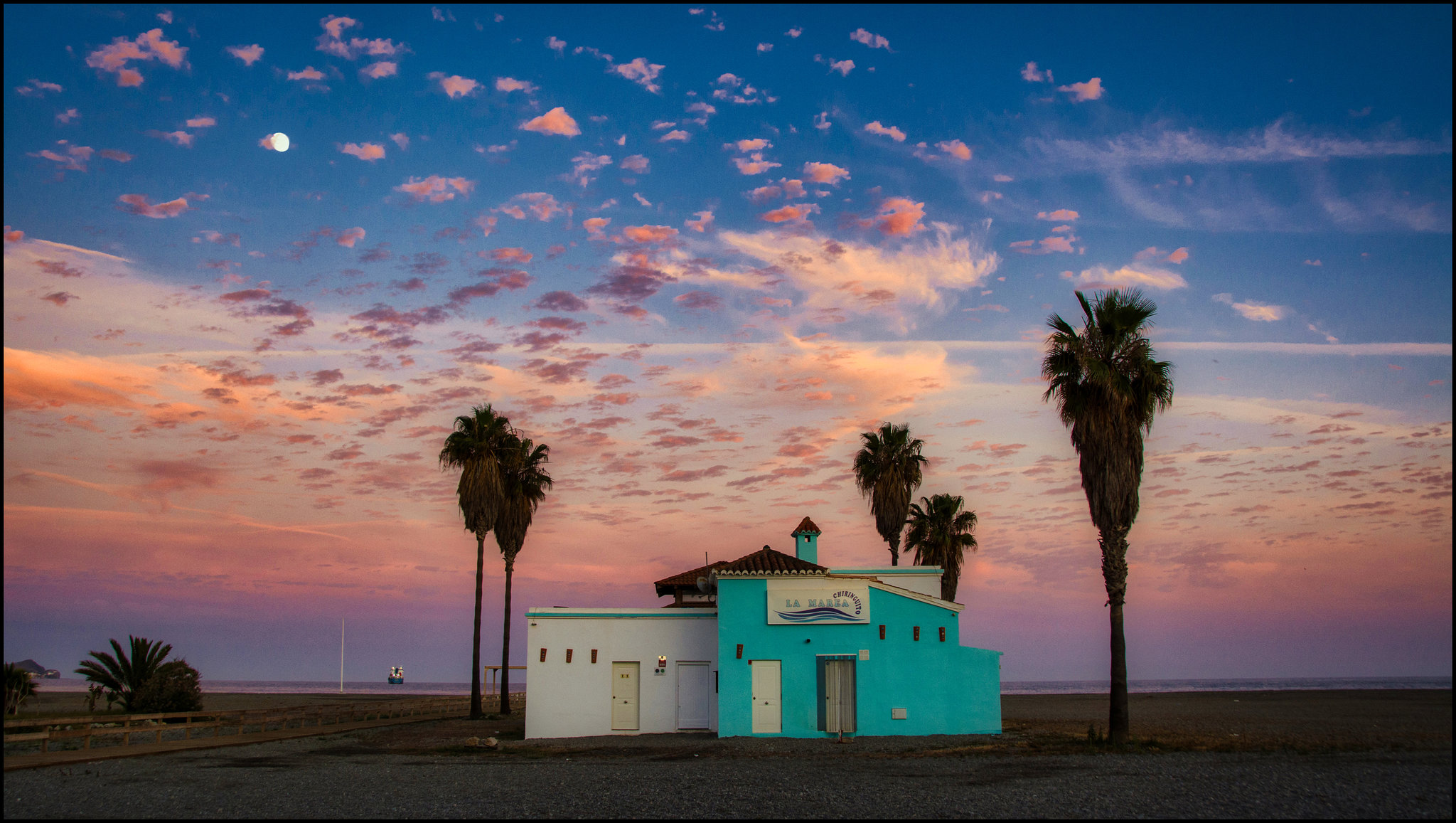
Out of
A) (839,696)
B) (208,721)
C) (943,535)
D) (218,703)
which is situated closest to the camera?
(839,696)

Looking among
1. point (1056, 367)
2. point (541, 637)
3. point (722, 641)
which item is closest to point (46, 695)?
point (541, 637)

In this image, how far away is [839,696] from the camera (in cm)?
2670

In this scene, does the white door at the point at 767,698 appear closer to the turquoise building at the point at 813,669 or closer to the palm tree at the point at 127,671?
the turquoise building at the point at 813,669

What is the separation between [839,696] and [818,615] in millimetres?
2431

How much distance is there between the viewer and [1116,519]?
2353 centimetres

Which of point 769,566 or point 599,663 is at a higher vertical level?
point 769,566

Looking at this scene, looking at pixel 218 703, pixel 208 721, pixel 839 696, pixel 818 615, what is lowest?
pixel 218 703

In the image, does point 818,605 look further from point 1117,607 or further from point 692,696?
point 1117,607

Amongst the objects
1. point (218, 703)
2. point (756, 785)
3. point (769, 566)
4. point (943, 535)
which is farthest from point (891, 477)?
point (218, 703)

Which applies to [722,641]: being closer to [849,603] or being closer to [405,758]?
[849,603]

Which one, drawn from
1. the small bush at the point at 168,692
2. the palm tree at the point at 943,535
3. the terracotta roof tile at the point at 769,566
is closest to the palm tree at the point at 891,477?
the palm tree at the point at 943,535

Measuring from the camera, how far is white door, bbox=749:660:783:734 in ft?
86.6

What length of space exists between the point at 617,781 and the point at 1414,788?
1345 cm

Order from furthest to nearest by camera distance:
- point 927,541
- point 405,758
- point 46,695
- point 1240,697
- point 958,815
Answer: point 46,695
point 1240,697
point 927,541
point 405,758
point 958,815
